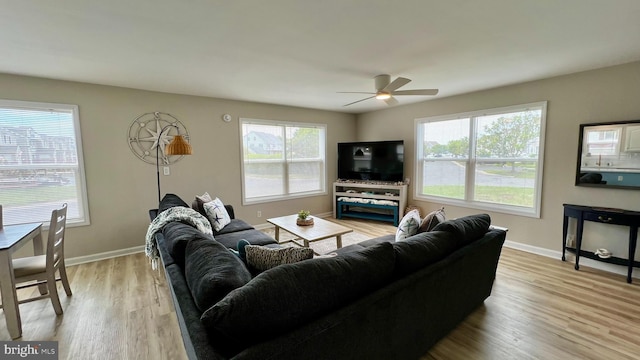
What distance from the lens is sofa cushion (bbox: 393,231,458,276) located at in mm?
1526

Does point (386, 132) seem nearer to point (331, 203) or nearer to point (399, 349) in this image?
point (331, 203)

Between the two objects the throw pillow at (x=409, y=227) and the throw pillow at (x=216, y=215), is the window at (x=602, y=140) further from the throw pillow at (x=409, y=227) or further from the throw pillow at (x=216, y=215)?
the throw pillow at (x=216, y=215)

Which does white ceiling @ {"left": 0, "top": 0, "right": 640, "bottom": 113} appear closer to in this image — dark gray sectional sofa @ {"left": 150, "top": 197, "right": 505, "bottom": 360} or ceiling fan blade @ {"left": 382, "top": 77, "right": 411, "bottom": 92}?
ceiling fan blade @ {"left": 382, "top": 77, "right": 411, "bottom": 92}

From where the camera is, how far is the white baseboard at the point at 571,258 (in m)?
2.92

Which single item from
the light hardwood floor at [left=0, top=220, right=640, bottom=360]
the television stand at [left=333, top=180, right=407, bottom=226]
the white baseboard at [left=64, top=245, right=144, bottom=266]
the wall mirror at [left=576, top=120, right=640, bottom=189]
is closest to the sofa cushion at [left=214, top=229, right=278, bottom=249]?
the light hardwood floor at [left=0, top=220, right=640, bottom=360]

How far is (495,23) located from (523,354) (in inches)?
94.4

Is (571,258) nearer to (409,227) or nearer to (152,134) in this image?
(409,227)

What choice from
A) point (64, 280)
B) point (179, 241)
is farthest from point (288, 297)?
point (64, 280)

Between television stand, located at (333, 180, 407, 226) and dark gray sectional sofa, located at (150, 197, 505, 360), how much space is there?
9.32ft

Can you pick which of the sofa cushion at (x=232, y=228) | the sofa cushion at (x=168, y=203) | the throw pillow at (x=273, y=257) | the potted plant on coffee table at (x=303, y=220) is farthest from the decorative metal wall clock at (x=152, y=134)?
the throw pillow at (x=273, y=257)

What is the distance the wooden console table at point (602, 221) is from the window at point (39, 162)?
605 centimetres

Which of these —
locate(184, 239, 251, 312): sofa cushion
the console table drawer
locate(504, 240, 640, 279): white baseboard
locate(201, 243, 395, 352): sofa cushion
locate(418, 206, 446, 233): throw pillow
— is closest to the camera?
locate(201, 243, 395, 352): sofa cushion

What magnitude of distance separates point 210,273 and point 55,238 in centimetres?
207

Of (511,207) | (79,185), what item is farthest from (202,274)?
(511,207)
